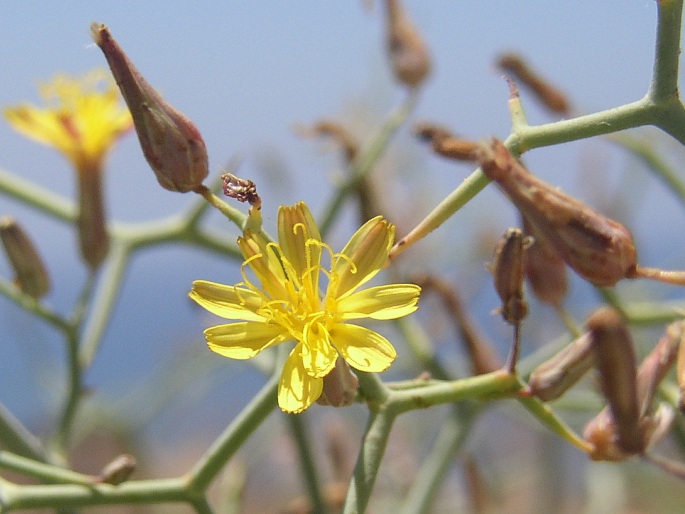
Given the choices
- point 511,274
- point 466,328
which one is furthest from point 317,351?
point 466,328

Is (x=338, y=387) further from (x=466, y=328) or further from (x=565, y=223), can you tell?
(x=466, y=328)

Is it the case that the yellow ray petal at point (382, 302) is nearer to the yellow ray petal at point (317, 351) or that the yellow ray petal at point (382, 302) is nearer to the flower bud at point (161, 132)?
the yellow ray petal at point (317, 351)

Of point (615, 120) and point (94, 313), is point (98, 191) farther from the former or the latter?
point (615, 120)

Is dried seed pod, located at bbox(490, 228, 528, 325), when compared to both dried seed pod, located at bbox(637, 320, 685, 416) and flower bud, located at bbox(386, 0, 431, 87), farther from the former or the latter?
flower bud, located at bbox(386, 0, 431, 87)

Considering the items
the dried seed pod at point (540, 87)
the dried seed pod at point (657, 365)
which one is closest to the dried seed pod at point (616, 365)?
the dried seed pod at point (657, 365)

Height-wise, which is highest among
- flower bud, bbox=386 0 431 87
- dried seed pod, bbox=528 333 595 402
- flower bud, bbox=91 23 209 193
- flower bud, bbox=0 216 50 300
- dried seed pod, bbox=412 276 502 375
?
flower bud, bbox=91 23 209 193

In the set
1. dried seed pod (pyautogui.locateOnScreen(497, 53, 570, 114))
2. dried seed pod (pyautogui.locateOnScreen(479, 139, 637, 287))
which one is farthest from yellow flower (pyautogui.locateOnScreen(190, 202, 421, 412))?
dried seed pod (pyautogui.locateOnScreen(497, 53, 570, 114))

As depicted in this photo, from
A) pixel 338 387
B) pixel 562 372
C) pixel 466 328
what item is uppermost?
pixel 338 387
